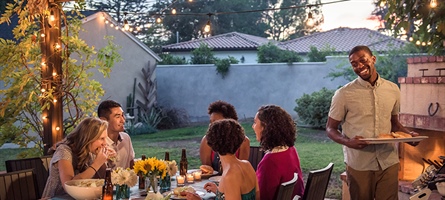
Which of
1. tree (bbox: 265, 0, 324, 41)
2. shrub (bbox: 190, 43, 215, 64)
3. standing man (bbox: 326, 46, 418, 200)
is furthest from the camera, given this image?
tree (bbox: 265, 0, 324, 41)

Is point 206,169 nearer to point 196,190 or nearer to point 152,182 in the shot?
point 196,190

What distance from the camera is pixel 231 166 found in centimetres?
286

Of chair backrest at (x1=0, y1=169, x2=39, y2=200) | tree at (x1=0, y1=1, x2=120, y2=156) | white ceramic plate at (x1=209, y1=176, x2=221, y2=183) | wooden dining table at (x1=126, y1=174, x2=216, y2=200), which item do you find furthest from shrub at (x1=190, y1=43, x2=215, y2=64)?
chair backrest at (x1=0, y1=169, x2=39, y2=200)

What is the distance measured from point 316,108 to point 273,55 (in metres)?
4.76

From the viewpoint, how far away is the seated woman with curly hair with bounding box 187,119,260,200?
111 inches

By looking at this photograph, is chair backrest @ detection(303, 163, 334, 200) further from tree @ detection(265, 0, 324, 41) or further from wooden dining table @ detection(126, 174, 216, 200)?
tree @ detection(265, 0, 324, 41)

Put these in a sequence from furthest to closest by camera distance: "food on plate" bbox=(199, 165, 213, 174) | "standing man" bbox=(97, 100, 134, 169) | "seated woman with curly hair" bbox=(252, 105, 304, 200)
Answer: "standing man" bbox=(97, 100, 134, 169)
"food on plate" bbox=(199, 165, 213, 174)
"seated woman with curly hair" bbox=(252, 105, 304, 200)

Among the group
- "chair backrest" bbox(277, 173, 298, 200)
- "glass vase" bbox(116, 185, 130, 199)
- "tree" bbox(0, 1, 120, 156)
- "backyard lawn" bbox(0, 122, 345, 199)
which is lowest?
"backyard lawn" bbox(0, 122, 345, 199)

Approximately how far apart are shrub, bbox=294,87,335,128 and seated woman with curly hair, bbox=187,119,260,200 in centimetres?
1043

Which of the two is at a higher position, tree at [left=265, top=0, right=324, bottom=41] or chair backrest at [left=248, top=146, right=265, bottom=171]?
tree at [left=265, top=0, right=324, bottom=41]

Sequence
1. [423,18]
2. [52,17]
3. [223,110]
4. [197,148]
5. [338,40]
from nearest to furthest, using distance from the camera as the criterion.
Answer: [223,110] < [52,17] < [423,18] < [197,148] < [338,40]

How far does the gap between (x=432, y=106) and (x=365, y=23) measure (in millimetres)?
18102

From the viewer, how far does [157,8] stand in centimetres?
2564

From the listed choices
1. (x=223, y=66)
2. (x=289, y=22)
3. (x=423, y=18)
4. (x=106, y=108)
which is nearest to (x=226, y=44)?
(x=223, y=66)
